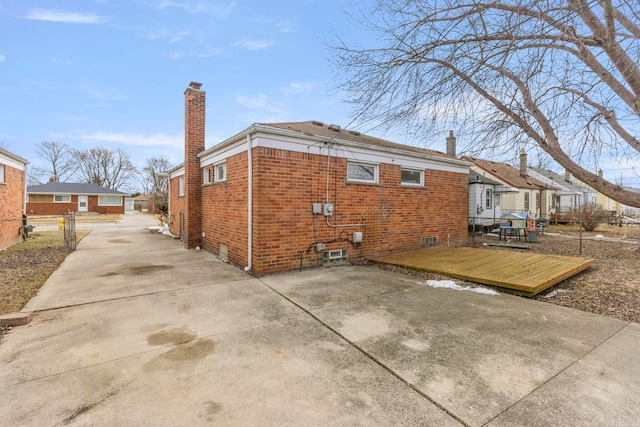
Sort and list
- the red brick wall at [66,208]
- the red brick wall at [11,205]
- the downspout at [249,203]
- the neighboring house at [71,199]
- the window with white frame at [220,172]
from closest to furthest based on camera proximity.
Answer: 1. the downspout at [249,203]
2. the window with white frame at [220,172]
3. the red brick wall at [11,205]
4. the red brick wall at [66,208]
5. the neighboring house at [71,199]

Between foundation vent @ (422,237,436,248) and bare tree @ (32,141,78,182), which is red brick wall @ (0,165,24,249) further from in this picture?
bare tree @ (32,141,78,182)

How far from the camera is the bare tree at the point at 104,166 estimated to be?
1850 inches

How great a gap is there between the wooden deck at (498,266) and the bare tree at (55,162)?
58.3m

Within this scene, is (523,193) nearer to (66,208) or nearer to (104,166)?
(66,208)

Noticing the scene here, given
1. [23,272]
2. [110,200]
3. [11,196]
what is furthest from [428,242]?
[110,200]

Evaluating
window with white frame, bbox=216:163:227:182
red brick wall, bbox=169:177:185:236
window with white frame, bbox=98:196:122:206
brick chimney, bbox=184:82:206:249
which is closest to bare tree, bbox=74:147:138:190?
window with white frame, bbox=98:196:122:206

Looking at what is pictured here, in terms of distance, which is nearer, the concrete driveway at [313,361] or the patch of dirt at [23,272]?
the concrete driveway at [313,361]

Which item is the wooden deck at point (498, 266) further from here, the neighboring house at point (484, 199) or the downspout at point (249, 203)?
the neighboring house at point (484, 199)

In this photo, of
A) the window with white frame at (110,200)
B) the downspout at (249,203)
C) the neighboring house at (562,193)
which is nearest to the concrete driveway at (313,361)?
the downspout at (249,203)

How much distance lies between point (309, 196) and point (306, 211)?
0.37 metres

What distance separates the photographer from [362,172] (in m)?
8.09

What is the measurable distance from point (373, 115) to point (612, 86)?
3576 millimetres

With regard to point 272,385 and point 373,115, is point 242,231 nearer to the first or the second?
point 373,115

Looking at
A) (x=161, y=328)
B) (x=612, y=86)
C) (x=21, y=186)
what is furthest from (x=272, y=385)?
(x=21, y=186)
